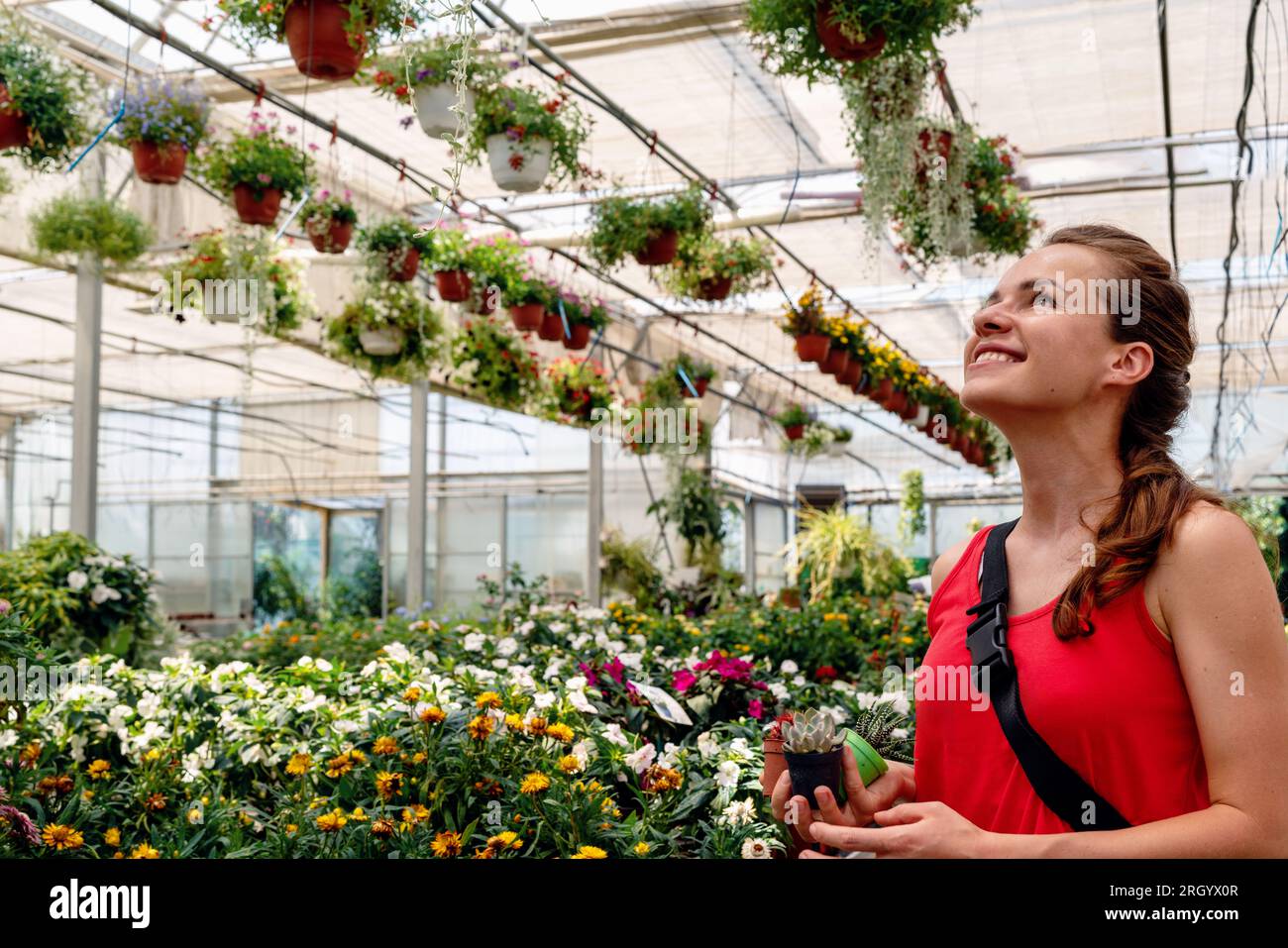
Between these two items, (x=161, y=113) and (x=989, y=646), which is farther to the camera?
(x=161, y=113)

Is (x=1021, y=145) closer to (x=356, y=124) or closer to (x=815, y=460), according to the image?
(x=356, y=124)

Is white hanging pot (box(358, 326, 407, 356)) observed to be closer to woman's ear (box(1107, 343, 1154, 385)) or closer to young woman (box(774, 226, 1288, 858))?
young woman (box(774, 226, 1288, 858))

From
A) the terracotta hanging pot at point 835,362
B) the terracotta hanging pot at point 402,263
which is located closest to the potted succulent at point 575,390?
the terracotta hanging pot at point 835,362

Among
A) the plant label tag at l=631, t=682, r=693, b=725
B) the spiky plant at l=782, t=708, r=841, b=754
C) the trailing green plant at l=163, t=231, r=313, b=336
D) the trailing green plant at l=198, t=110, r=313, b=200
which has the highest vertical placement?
the trailing green plant at l=198, t=110, r=313, b=200

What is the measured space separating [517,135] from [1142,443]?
12.9 ft

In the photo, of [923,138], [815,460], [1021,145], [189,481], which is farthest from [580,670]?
[815,460]

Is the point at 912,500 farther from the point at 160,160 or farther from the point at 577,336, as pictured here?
the point at 160,160

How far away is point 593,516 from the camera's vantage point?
1102 centimetres

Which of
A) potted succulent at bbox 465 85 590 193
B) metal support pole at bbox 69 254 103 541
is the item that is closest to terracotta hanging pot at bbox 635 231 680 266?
potted succulent at bbox 465 85 590 193

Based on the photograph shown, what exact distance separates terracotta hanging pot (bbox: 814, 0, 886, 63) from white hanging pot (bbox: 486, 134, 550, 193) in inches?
67.9

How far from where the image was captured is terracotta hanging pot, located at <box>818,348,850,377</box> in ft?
27.0

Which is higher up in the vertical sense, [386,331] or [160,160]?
[160,160]

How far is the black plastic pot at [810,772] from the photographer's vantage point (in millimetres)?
1077

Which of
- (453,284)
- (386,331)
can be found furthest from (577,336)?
(386,331)
